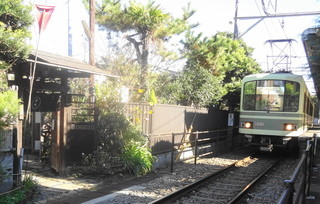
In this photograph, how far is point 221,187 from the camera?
28.6ft

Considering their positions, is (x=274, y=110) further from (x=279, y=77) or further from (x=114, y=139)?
(x=114, y=139)

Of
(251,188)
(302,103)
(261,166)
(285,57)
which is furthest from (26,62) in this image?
(285,57)

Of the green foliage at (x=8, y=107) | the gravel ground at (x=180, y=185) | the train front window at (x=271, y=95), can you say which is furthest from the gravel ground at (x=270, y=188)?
the green foliage at (x=8, y=107)

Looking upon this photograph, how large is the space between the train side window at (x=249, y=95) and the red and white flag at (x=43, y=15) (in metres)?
10.1

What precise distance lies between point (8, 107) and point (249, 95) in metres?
11.0

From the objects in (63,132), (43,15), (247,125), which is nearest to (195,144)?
(247,125)

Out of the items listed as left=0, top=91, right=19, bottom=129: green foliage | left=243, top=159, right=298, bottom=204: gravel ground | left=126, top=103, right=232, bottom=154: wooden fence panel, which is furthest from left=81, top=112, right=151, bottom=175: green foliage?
left=0, top=91, right=19, bottom=129: green foliage

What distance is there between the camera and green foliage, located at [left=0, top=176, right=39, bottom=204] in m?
Result: 5.49

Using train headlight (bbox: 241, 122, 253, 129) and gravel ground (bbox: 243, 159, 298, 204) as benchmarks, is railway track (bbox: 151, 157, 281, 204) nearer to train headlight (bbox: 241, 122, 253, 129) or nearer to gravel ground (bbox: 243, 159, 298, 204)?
gravel ground (bbox: 243, 159, 298, 204)

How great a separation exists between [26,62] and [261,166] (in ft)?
30.1

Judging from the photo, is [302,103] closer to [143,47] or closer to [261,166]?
[261,166]

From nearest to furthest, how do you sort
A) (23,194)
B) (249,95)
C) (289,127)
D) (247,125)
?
(23,194), (289,127), (247,125), (249,95)

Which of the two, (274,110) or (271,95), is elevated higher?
(271,95)

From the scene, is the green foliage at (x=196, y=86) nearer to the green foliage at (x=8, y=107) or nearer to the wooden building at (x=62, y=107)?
the wooden building at (x=62, y=107)
